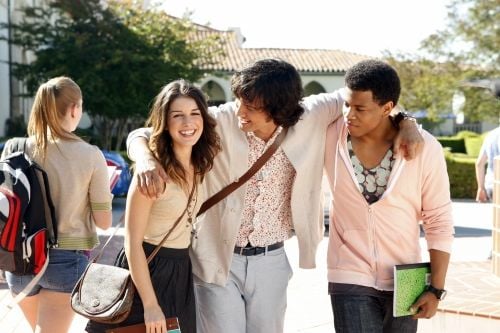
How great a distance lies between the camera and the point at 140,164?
3053mm

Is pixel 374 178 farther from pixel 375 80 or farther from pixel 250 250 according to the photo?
pixel 250 250

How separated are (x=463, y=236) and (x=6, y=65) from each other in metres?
16.8

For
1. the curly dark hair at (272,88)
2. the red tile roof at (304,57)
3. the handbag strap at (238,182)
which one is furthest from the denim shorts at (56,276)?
the red tile roof at (304,57)

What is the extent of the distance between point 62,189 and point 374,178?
1.47m

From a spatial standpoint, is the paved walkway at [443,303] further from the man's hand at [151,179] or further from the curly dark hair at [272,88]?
the man's hand at [151,179]

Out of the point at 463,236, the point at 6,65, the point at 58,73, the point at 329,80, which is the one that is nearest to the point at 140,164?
the point at 463,236

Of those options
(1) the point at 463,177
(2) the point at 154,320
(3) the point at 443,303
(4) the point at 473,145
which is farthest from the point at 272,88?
(4) the point at 473,145

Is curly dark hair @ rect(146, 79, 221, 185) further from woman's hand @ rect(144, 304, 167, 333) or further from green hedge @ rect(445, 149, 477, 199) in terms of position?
green hedge @ rect(445, 149, 477, 199)

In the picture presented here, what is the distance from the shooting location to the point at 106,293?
9.91 ft

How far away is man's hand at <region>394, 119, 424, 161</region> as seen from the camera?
10.6 ft

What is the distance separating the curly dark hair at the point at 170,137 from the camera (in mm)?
3139

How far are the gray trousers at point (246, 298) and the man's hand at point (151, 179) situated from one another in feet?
2.19

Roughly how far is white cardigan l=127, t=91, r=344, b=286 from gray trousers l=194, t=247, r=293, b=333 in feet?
0.27

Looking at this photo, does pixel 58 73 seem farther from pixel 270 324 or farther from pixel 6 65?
pixel 270 324
